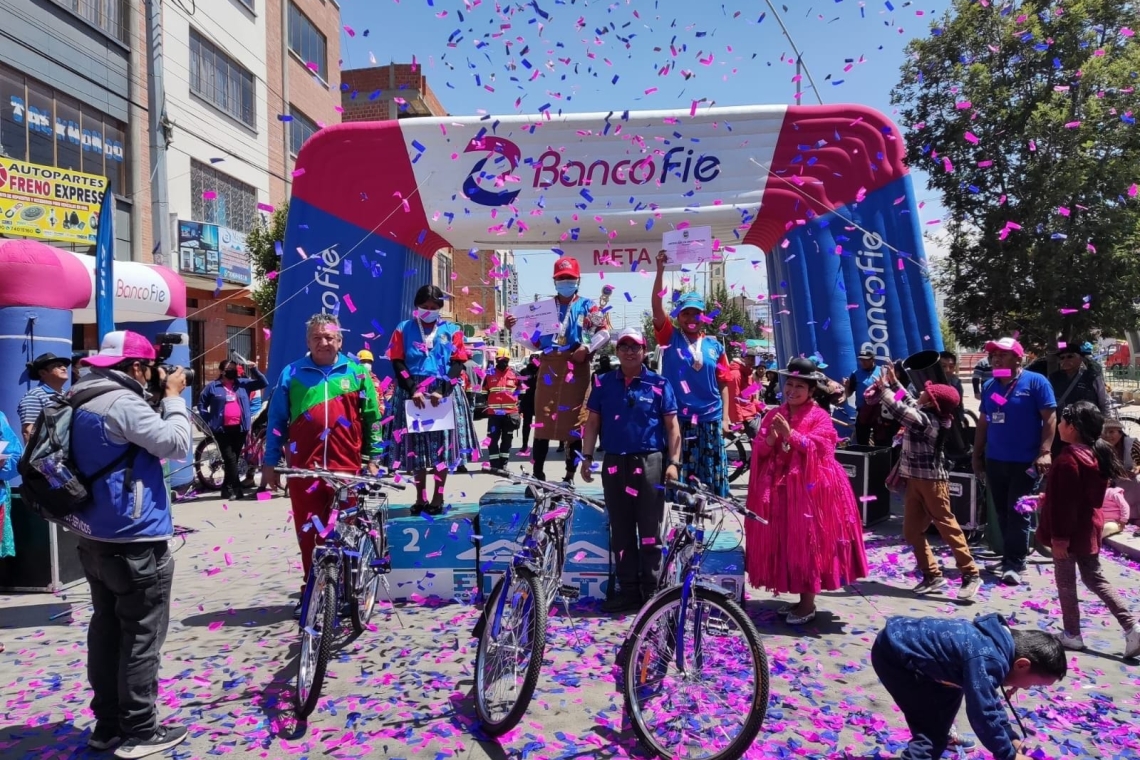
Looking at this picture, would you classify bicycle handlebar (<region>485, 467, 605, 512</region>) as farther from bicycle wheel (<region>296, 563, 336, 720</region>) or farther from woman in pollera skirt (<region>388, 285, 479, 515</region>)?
woman in pollera skirt (<region>388, 285, 479, 515</region>)

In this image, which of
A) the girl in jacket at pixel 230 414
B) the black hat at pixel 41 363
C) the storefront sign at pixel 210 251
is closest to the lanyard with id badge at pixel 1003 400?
the black hat at pixel 41 363

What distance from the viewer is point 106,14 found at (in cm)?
1655

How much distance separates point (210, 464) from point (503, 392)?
14.4 feet

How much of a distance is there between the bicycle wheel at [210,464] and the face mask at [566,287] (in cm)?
585

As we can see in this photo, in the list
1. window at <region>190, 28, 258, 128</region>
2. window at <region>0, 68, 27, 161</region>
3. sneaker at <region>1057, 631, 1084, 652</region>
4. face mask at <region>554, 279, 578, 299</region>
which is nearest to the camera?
sneaker at <region>1057, 631, 1084, 652</region>

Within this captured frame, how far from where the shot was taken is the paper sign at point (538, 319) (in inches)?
234

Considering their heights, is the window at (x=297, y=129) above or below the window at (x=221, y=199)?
above

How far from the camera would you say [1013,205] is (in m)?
12.8

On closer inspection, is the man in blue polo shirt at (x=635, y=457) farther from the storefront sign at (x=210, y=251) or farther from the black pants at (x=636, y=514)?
the storefront sign at (x=210, y=251)

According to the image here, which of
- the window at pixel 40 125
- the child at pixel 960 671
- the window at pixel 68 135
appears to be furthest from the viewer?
the window at pixel 68 135

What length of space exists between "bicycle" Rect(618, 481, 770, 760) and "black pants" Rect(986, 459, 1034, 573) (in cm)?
348

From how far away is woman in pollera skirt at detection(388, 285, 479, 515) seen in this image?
5.69m

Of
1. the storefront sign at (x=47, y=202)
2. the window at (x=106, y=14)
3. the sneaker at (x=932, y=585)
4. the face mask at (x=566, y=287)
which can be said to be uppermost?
the window at (x=106, y=14)

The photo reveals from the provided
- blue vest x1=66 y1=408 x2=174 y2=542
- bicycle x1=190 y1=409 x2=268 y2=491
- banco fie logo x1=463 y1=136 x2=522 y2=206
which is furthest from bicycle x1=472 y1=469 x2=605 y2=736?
bicycle x1=190 y1=409 x2=268 y2=491
